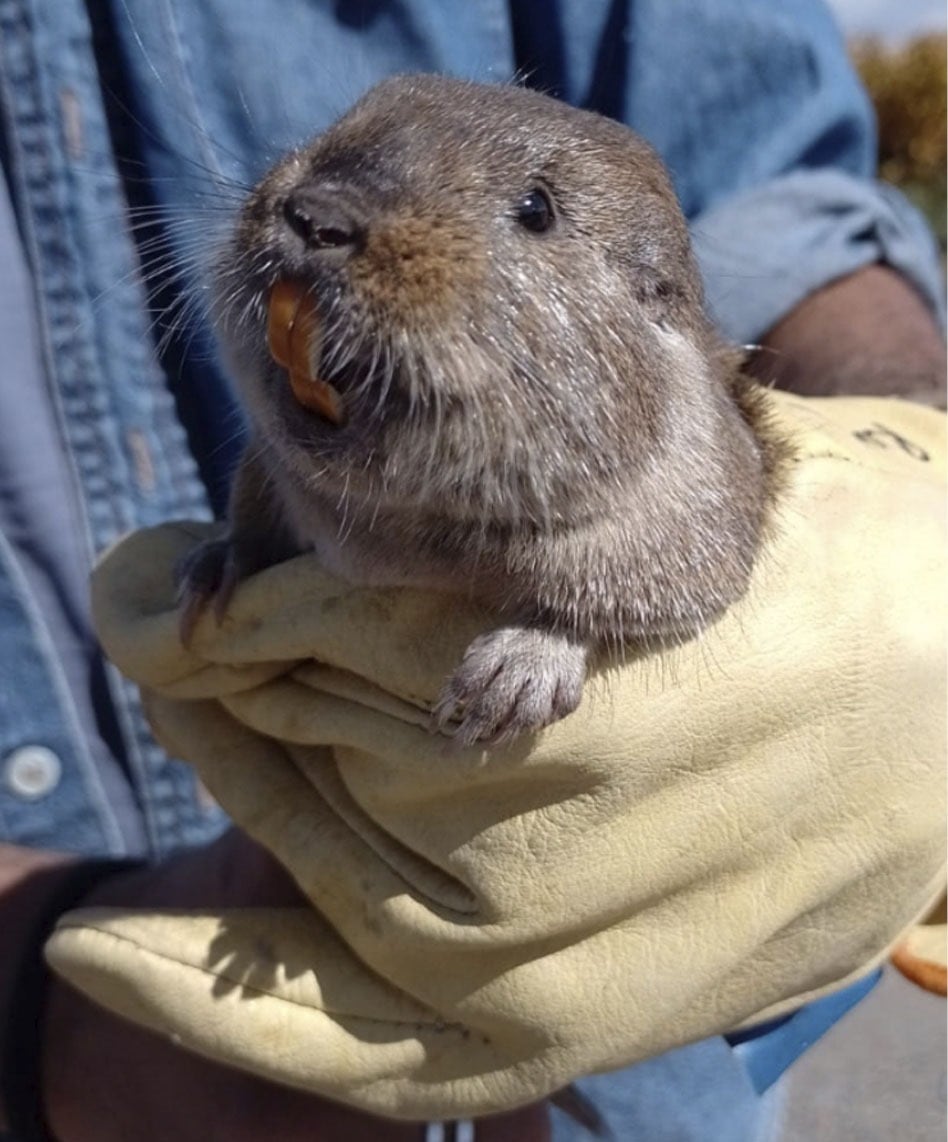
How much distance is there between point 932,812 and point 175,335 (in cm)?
169

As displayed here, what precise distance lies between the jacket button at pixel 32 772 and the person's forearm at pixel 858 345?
1.71 metres

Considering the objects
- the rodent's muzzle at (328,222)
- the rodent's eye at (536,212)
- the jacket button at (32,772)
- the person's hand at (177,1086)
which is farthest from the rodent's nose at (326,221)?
the jacket button at (32,772)

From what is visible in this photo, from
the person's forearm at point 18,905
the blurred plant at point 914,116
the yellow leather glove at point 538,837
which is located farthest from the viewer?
the blurred plant at point 914,116

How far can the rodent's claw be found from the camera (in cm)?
194

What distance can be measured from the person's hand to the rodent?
48cm

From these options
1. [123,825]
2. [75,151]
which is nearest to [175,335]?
[75,151]

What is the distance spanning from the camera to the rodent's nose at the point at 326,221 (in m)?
1.52

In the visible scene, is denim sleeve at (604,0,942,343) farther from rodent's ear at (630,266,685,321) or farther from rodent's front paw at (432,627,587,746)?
rodent's front paw at (432,627,587,746)

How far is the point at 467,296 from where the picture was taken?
1.56 m

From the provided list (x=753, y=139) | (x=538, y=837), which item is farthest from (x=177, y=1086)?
(x=753, y=139)

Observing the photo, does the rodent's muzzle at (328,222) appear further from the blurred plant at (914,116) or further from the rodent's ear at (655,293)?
the blurred plant at (914,116)

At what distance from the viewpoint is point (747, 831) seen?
6.00ft

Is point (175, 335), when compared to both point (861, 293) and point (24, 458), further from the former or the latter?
point (861, 293)

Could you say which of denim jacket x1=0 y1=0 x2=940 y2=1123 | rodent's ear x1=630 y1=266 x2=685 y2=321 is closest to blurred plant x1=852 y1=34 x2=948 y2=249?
denim jacket x1=0 y1=0 x2=940 y2=1123
